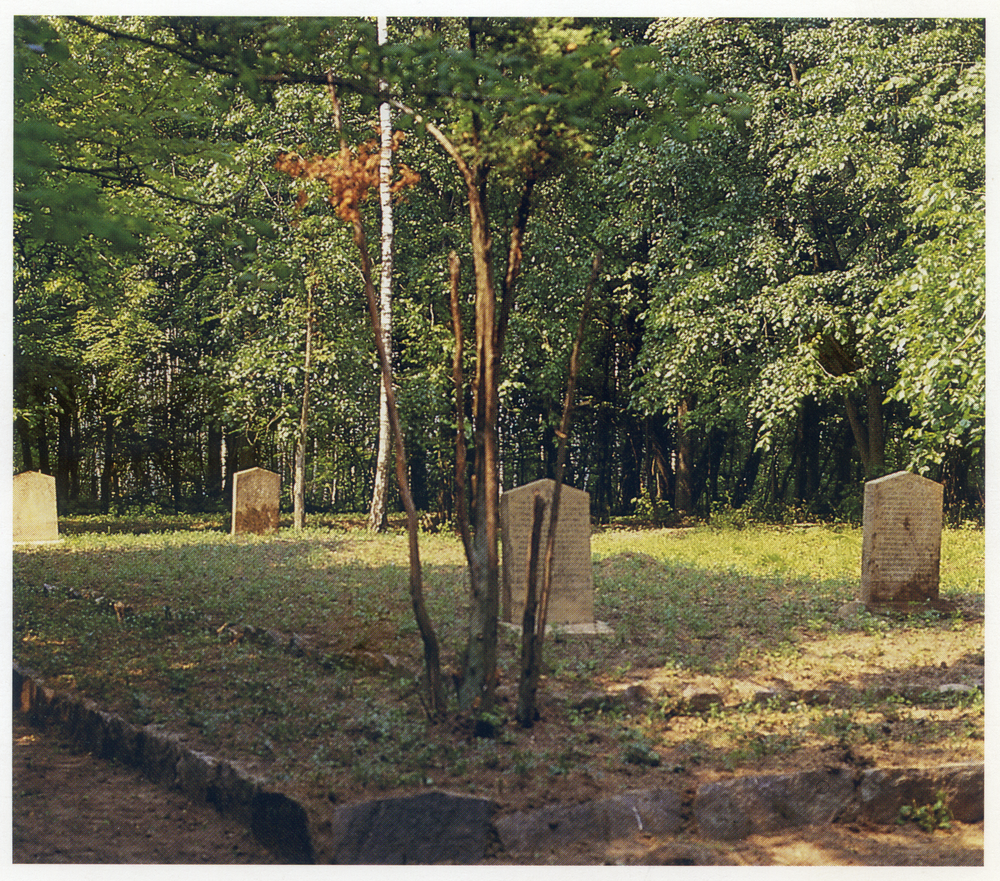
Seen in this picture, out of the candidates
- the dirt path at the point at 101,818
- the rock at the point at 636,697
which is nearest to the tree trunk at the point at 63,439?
the dirt path at the point at 101,818

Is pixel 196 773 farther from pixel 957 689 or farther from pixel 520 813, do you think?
pixel 957 689

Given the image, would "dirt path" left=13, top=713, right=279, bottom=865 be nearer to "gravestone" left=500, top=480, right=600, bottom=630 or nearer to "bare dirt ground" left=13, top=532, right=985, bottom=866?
"bare dirt ground" left=13, top=532, right=985, bottom=866

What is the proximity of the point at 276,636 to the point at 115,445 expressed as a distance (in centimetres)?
135

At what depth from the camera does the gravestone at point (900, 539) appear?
4.95m

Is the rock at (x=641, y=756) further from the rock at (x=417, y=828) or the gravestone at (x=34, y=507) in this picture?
the gravestone at (x=34, y=507)

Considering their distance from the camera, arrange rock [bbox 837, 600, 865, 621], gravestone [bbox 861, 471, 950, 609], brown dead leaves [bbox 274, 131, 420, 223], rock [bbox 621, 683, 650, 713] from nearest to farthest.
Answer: brown dead leaves [bbox 274, 131, 420, 223]
rock [bbox 621, 683, 650, 713]
rock [bbox 837, 600, 865, 621]
gravestone [bbox 861, 471, 950, 609]

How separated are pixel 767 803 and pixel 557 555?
1821 millimetres

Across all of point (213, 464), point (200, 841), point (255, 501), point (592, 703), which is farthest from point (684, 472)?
point (200, 841)

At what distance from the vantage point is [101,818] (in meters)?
3.18

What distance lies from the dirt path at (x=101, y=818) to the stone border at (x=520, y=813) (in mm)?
59

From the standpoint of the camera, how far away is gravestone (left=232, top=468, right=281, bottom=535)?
16.2 feet

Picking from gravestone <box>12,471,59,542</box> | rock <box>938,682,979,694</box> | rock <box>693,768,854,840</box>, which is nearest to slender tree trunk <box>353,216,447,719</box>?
rock <box>693,768,854,840</box>
